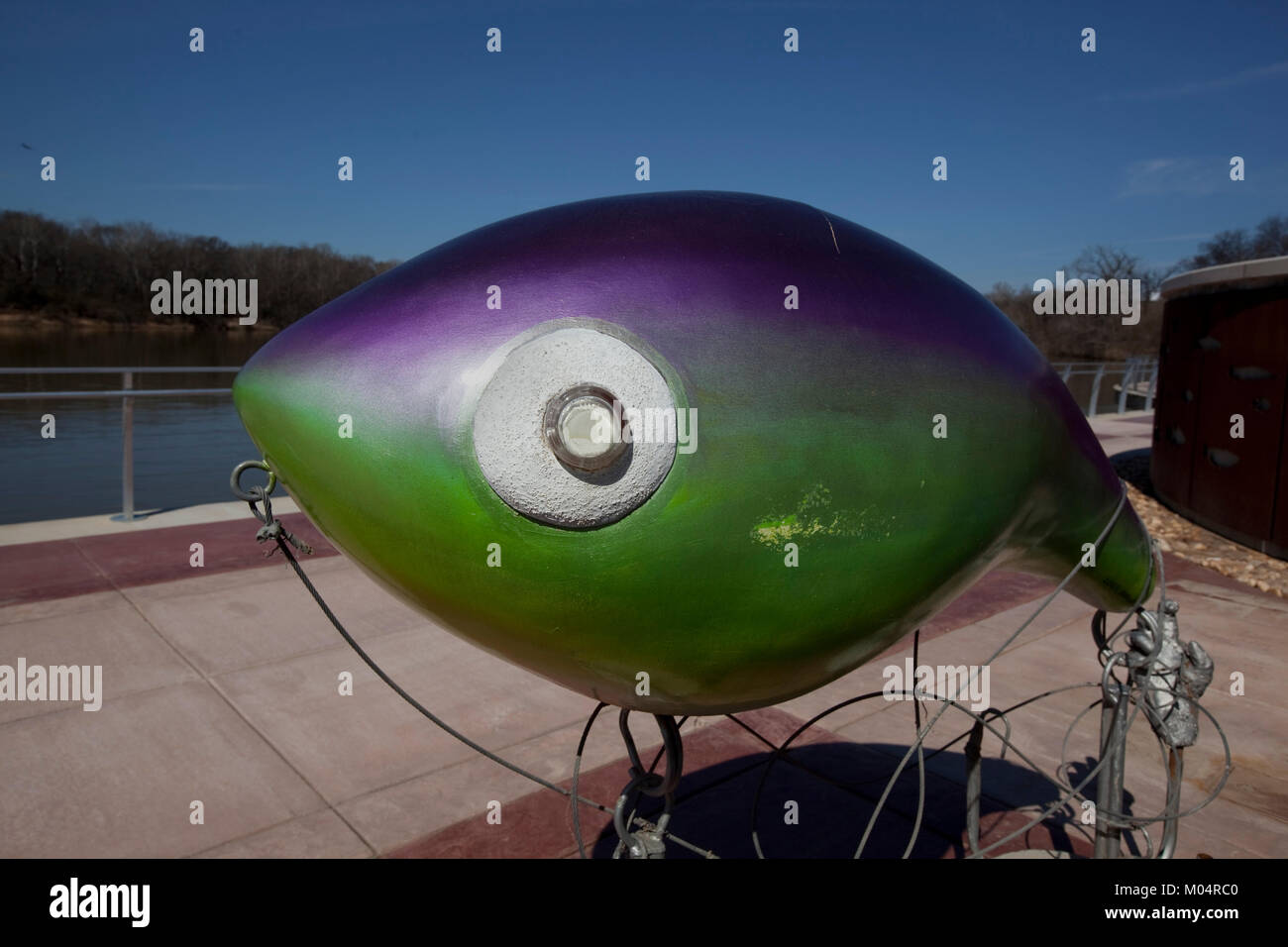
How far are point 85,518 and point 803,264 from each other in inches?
267

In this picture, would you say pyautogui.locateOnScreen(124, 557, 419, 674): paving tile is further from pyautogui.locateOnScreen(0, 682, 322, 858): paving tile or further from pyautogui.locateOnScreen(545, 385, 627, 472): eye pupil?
pyautogui.locateOnScreen(545, 385, 627, 472): eye pupil

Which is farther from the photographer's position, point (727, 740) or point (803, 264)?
point (727, 740)

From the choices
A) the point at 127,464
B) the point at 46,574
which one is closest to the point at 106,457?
the point at 127,464

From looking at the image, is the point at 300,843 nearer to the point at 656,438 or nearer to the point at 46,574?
the point at 656,438

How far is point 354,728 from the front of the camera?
357cm

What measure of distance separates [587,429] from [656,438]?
98 mm

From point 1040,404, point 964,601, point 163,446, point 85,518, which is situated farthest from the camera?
point 163,446

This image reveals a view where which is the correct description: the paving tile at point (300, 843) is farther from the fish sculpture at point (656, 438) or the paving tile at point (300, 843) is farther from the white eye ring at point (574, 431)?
the white eye ring at point (574, 431)

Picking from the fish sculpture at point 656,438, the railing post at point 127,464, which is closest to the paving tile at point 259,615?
the railing post at point 127,464

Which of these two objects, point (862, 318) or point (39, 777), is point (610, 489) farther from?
point (39, 777)

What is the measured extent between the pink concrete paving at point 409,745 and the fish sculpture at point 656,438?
1039mm

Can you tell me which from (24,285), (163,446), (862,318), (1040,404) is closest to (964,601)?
(1040,404)

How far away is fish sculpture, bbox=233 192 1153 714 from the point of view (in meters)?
1.27

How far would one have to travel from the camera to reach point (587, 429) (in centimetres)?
122
